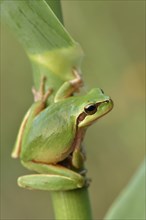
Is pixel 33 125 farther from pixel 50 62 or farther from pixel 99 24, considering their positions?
pixel 99 24

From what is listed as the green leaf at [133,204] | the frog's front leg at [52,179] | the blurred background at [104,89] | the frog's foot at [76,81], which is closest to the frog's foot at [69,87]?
the frog's foot at [76,81]

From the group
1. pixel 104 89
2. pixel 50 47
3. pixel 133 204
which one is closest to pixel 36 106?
pixel 50 47

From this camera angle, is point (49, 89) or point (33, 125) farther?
point (33, 125)

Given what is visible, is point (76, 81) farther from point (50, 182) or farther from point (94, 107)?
point (50, 182)

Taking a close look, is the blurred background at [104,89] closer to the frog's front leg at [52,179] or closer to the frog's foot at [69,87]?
the frog's front leg at [52,179]

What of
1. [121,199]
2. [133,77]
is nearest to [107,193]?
[133,77]

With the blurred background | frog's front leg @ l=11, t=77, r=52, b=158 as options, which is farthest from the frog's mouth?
the blurred background
